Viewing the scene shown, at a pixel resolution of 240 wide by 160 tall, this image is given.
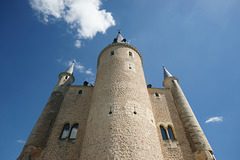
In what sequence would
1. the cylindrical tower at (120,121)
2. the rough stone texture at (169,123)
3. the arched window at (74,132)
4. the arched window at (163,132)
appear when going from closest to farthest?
the cylindrical tower at (120,121), the rough stone texture at (169,123), the arched window at (74,132), the arched window at (163,132)

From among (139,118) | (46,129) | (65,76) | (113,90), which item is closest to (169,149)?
(139,118)

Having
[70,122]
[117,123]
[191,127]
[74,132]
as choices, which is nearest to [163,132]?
[191,127]

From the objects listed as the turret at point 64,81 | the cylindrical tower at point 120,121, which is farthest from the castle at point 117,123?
the turret at point 64,81

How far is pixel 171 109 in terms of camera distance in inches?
542

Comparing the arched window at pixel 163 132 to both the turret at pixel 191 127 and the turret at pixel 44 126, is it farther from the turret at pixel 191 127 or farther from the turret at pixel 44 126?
the turret at pixel 44 126

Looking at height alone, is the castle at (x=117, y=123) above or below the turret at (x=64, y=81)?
below

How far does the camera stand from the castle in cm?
797

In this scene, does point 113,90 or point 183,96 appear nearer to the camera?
point 113,90

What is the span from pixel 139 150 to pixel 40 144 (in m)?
7.90

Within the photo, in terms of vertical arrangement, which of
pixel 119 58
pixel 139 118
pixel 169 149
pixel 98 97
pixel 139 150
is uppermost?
pixel 119 58

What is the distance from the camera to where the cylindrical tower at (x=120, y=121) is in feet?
24.6

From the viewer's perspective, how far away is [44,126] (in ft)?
37.3

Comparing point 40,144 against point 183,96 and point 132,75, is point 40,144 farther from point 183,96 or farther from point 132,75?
point 183,96

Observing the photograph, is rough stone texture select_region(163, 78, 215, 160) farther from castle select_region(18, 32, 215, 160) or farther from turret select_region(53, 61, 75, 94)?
turret select_region(53, 61, 75, 94)
